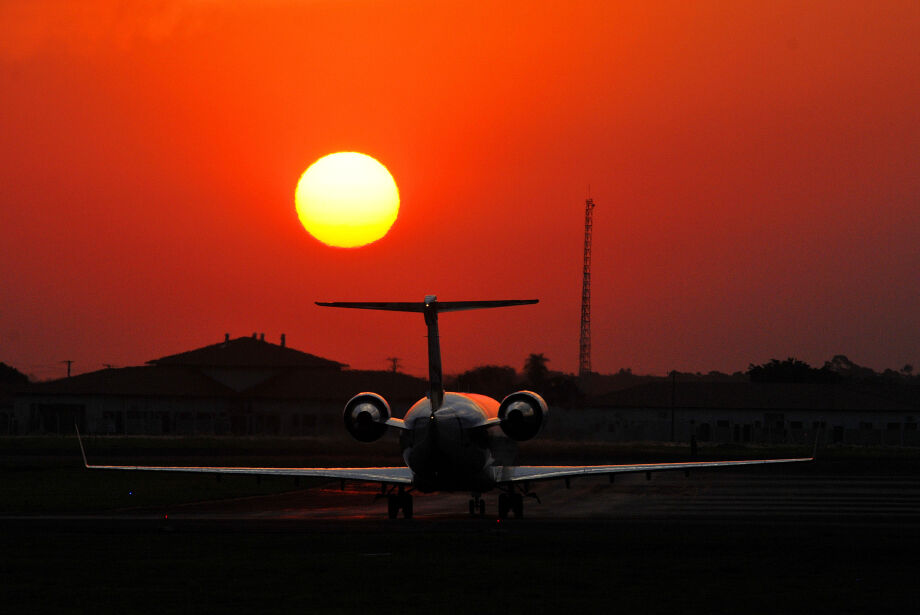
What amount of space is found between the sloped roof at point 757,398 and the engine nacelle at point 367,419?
90.4 metres

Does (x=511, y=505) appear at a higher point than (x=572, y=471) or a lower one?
lower

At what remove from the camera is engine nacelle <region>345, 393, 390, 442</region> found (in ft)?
115

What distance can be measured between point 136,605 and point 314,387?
107817 mm

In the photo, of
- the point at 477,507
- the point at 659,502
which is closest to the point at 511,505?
the point at 477,507

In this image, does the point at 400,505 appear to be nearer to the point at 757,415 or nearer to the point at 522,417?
the point at 522,417

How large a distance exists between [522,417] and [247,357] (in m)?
100.0

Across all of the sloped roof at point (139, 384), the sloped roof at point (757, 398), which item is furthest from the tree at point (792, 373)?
the sloped roof at point (139, 384)

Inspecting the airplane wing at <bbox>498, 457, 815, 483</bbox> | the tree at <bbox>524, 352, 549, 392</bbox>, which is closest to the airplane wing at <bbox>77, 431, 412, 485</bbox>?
the airplane wing at <bbox>498, 457, 815, 483</bbox>

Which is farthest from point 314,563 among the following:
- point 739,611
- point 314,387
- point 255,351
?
point 255,351

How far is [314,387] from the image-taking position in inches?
4931

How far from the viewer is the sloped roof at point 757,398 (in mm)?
123438

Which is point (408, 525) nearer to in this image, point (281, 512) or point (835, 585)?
point (281, 512)

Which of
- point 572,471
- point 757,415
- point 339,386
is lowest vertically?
point 572,471

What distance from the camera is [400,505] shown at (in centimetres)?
3559
